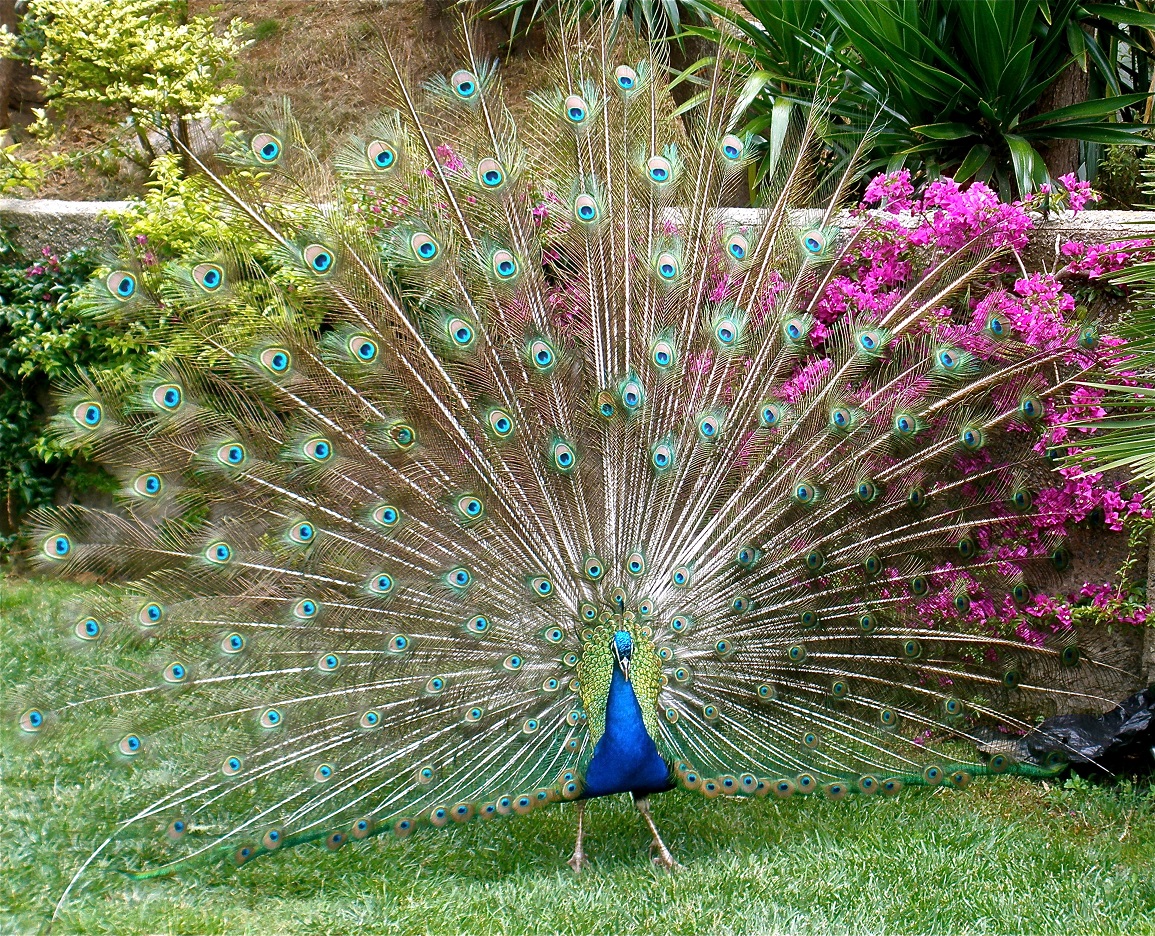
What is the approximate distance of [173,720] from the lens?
12.4 feet

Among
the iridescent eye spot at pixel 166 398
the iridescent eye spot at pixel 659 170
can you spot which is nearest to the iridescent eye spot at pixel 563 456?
the iridescent eye spot at pixel 659 170

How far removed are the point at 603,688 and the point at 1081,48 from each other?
408 centimetres

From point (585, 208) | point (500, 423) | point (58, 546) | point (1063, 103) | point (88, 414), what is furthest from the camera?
point (1063, 103)

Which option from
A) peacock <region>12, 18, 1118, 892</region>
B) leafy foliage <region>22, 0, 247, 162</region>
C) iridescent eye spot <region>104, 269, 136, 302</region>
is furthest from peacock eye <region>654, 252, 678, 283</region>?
leafy foliage <region>22, 0, 247, 162</region>

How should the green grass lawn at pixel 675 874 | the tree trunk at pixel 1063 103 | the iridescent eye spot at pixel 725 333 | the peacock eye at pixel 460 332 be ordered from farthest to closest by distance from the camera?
the tree trunk at pixel 1063 103
the iridescent eye spot at pixel 725 333
the peacock eye at pixel 460 332
the green grass lawn at pixel 675 874

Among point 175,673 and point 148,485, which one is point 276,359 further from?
point 175,673

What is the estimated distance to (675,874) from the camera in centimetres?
388

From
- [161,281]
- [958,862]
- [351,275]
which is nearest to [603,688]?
[958,862]

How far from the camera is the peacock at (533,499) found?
12.5 ft

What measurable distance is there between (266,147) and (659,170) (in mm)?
1429

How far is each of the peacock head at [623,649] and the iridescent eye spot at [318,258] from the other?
1.60 metres

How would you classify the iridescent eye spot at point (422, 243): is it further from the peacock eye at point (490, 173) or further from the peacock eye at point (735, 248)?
the peacock eye at point (735, 248)

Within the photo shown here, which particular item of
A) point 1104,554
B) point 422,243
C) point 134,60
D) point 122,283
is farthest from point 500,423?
point 134,60

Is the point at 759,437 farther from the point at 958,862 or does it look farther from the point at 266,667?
the point at 266,667
